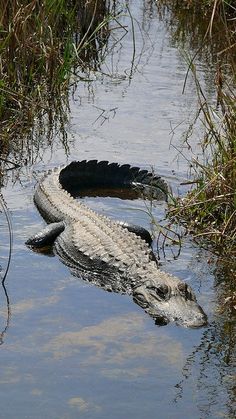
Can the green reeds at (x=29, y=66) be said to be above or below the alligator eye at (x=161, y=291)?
above

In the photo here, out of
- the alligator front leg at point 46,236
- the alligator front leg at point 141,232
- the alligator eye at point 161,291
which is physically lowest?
the alligator front leg at point 46,236

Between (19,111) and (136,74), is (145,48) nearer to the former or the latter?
(136,74)

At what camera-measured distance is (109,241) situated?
6.88 metres

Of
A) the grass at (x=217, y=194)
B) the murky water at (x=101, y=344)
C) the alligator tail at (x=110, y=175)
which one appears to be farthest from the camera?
the alligator tail at (x=110, y=175)

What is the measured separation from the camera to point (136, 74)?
36.9ft

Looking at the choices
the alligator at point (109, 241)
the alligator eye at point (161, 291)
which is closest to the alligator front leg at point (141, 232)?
the alligator at point (109, 241)

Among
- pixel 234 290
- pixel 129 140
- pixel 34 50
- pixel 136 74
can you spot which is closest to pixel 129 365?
pixel 234 290

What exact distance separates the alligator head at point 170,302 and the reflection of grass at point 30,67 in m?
2.75

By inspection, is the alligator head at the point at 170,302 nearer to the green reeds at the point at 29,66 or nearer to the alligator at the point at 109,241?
the alligator at the point at 109,241

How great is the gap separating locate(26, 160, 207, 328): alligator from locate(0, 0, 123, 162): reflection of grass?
0.89 meters

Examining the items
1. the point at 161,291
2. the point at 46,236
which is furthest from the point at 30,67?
the point at 161,291

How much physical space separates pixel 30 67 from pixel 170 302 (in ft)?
13.1

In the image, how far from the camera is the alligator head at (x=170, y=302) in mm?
5789

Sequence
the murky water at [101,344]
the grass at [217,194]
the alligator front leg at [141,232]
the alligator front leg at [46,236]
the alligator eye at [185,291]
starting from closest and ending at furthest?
the murky water at [101,344] → the alligator eye at [185,291] → the grass at [217,194] → the alligator front leg at [46,236] → the alligator front leg at [141,232]
